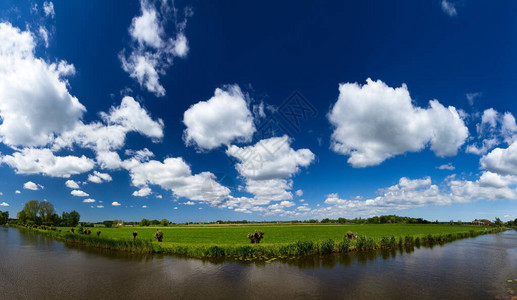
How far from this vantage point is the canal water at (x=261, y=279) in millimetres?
15633

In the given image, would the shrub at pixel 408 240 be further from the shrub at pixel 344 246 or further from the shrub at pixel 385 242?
the shrub at pixel 344 246

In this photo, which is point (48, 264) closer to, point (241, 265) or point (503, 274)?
point (241, 265)

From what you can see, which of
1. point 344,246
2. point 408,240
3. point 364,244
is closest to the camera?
point 344,246

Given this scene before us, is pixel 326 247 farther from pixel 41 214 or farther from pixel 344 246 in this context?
pixel 41 214

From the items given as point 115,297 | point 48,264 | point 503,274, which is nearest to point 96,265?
point 48,264

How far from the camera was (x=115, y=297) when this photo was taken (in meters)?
15.1

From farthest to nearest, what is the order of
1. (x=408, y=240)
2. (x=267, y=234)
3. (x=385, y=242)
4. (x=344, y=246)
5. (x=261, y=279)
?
(x=267, y=234) → (x=408, y=240) → (x=385, y=242) → (x=344, y=246) → (x=261, y=279)

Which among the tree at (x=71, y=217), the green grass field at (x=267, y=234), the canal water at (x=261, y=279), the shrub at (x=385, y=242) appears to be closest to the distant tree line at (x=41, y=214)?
the tree at (x=71, y=217)

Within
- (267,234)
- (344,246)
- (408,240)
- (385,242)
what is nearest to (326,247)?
(344,246)

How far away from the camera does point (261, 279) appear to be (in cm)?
1877

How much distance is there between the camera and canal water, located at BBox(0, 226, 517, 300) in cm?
1563

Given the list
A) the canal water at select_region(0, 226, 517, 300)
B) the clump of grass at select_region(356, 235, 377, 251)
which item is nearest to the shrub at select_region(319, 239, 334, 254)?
the canal water at select_region(0, 226, 517, 300)

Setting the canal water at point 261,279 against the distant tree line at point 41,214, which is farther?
the distant tree line at point 41,214

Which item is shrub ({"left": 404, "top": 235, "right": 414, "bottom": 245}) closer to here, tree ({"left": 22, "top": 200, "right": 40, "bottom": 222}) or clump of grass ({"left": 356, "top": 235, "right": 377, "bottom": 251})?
clump of grass ({"left": 356, "top": 235, "right": 377, "bottom": 251})
